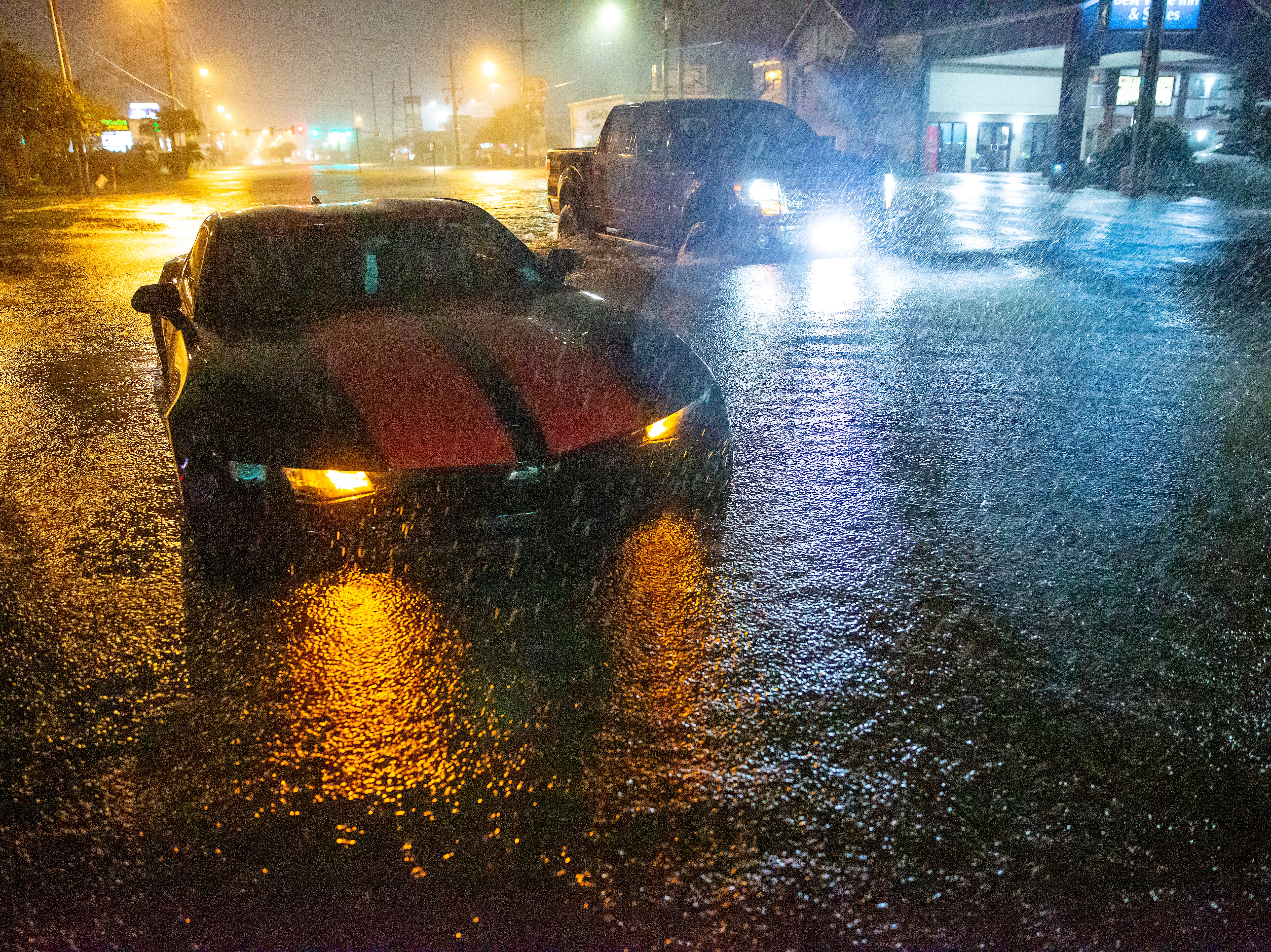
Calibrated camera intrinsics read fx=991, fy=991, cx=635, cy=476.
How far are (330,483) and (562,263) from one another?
2.45 m

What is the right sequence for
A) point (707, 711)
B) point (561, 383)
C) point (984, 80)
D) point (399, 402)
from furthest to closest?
point (984, 80), point (561, 383), point (399, 402), point (707, 711)

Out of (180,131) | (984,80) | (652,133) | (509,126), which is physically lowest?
(652,133)

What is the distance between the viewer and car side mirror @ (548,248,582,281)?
5418mm

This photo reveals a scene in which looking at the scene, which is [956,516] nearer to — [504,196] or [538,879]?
[538,879]

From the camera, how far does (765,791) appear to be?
260cm

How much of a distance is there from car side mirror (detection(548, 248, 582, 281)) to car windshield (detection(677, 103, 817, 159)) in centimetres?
820

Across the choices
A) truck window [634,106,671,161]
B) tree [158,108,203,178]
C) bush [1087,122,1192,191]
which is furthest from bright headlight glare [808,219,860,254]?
tree [158,108,203,178]

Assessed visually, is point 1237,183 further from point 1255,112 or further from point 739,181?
point 739,181

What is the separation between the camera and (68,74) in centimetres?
3703

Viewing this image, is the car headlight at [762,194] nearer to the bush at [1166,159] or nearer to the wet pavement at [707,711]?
the wet pavement at [707,711]

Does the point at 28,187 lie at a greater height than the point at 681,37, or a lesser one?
lesser

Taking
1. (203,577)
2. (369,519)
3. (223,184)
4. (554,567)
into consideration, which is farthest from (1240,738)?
(223,184)

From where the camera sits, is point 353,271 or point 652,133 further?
point 652,133

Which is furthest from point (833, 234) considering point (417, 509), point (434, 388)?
point (417, 509)
